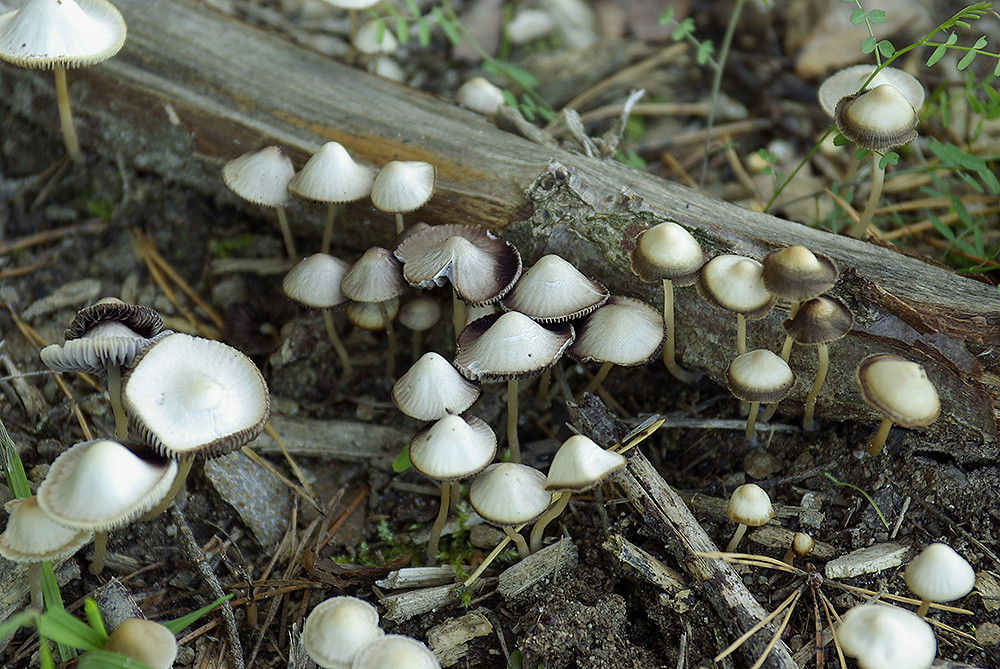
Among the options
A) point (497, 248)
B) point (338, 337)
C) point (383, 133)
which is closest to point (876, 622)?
point (497, 248)

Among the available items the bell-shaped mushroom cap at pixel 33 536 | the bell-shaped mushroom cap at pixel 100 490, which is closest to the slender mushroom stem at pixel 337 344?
the bell-shaped mushroom cap at pixel 100 490

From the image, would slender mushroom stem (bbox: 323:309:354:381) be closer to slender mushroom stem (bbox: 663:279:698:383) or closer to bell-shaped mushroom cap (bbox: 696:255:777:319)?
slender mushroom stem (bbox: 663:279:698:383)

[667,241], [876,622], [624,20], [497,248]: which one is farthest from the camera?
[624,20]

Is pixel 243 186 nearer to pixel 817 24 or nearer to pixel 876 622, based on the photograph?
pixel 876 622

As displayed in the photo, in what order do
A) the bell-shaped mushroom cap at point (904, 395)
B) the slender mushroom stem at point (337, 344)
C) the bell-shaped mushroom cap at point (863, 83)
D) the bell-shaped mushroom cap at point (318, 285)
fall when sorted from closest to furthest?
the bell-shaped mushroom cap at point (904, 395) < the bell-shaped mushroom cap at point (318, 285) < the bell-shaped mushroom cap at point (863, 83) < the slender mushroom stem at point (337, 344)

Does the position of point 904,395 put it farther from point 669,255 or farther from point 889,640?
point 669,255

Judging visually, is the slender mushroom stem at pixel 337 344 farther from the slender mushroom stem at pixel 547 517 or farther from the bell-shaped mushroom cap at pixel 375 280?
the slender mushroom stem at pixel 547 517
